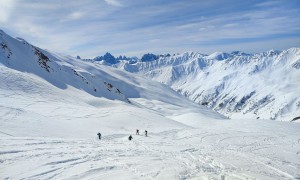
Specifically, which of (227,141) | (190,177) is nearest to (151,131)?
(227,141)

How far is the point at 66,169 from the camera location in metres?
21.6

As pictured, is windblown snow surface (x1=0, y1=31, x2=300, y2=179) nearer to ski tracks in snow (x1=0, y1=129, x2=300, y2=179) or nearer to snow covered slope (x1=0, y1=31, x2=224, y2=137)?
ski tracks in snow (x1=0, y1=129, x2=300, y2=179)

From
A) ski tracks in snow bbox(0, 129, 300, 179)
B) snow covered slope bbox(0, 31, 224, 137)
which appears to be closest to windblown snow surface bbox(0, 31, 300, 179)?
ski tracks in snow bbox(0, 129, 300, 179)

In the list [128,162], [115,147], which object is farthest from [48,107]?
[128,162]

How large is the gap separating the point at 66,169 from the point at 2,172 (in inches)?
163

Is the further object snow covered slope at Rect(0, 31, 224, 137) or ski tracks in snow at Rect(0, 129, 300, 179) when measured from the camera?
snow covered slope at Rect(0, 31, 224, 137)

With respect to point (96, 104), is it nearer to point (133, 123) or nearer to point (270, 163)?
point (133, 123)

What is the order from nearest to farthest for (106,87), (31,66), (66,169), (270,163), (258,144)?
1. (66,169)
2. (270,163)
3. (258,144)
4. (31,66)
5. (106,87)

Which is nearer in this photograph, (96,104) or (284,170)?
(284,170)

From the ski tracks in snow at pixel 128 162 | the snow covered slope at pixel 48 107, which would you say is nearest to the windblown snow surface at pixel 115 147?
the ski tracks in snow at pixel 128 162

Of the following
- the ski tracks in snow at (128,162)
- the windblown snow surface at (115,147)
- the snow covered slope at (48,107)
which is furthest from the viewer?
the snow covered slope at (48,107)

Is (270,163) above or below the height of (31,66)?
below

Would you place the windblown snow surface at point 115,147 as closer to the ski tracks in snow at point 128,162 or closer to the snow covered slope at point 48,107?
the ski tracks in snow at point 128,162

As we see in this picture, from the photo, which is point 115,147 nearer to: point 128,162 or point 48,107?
point 128,162
